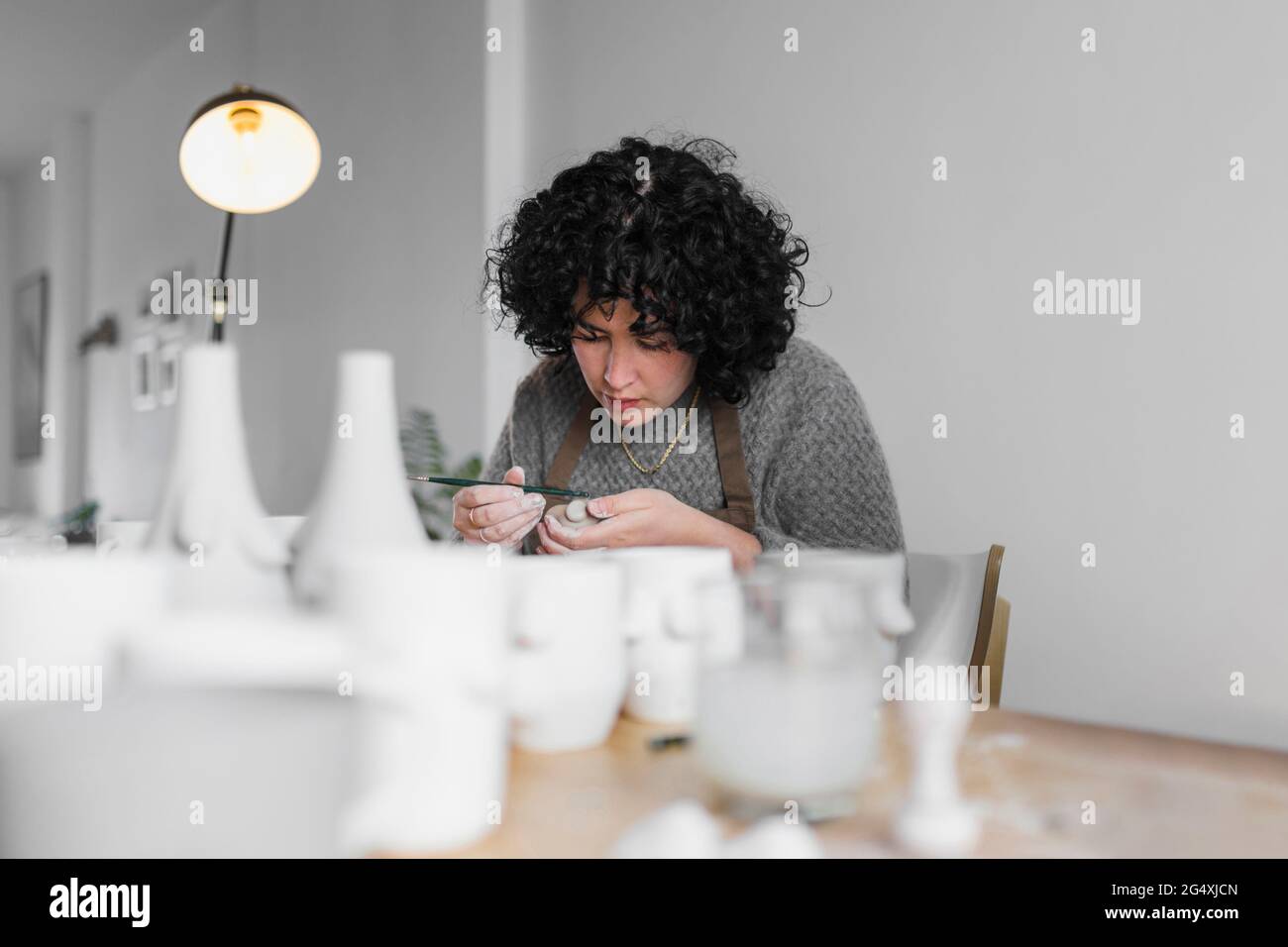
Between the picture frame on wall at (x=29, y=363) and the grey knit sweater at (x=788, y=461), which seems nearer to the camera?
the grey knit sweater at (x=788, y=461)

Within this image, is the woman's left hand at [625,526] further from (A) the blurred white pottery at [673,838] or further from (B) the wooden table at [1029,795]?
(A) the blurred white pottery at [673,838]

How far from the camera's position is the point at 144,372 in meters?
5.11

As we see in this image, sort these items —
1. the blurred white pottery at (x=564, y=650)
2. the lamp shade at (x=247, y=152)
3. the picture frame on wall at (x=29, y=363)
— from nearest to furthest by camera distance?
1. the blurred white pottery at (x=564, y=650)
2. the lamp shade at (x=247, y=152)
3. the picture frame on wall at (x=29, y=363)

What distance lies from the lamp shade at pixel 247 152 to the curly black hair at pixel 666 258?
891 mm

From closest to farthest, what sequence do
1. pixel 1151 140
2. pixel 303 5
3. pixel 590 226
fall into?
pixel 590 226 < pixel 1151 140 < pixel 303 5

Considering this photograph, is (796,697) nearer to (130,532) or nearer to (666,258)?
(130,532)

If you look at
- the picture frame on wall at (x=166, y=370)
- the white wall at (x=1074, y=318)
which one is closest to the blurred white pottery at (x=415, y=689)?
the white wall at (x=1074, y=318)

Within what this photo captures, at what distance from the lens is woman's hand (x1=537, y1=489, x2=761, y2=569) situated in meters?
1.22

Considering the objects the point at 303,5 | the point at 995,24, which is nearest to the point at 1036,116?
the point at 995,24

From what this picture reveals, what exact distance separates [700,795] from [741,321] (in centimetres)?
103

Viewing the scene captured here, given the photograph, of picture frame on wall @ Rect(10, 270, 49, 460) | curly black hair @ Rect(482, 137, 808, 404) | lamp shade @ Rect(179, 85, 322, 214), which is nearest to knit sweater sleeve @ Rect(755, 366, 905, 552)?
curly black hair @ Rect(482, 137, 808, 404)

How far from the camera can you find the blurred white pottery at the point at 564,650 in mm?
569
